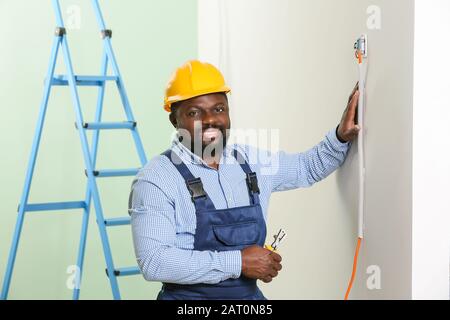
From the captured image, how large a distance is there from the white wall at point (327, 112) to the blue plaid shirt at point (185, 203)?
0.70 ft

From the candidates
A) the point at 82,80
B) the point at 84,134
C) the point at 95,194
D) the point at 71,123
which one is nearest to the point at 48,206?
the point at 95,194

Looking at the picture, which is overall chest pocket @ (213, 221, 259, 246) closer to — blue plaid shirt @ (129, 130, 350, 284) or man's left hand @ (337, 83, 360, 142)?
blue plaid shirt @ (129, 130, 350, 284)

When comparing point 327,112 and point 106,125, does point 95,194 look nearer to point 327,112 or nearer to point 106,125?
point 106,125

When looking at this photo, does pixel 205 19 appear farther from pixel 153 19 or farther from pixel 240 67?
pixel 240 67

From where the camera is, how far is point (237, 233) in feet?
7.28

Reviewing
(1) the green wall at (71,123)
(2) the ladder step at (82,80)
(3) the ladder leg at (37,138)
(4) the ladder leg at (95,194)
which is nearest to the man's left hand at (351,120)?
(4) the ladder leg at (95,194)

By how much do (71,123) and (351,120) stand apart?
2286mm

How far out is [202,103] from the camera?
7.39 feet

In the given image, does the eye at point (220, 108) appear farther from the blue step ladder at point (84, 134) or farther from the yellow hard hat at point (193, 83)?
the blue step ladder at point (84, 134)

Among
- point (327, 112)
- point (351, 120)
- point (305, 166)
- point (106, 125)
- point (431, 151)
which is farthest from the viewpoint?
point (106, 125)

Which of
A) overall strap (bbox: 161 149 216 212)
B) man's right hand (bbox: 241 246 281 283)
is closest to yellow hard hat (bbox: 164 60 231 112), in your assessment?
overall strap (bbox: 161 149 216 212)

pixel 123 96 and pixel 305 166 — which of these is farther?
pixel 123 96
